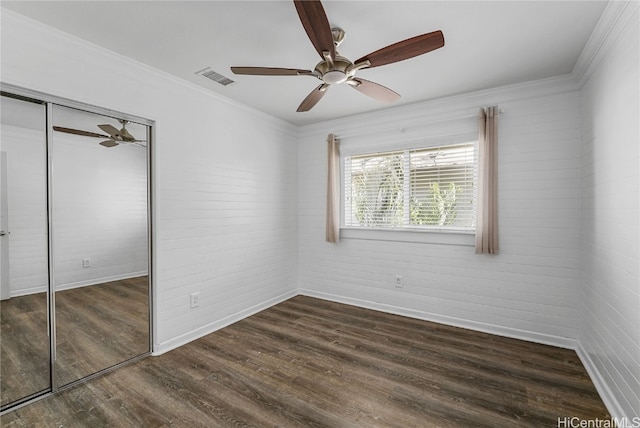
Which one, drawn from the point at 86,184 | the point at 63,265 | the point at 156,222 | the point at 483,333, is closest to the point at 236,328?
the point at 156,222

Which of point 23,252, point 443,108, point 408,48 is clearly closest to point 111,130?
point 23,252

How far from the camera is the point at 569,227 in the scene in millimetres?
2826

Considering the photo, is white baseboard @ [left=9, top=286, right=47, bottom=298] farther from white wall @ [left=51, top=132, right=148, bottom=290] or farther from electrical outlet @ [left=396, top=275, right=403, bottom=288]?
electrical outlet @ [left=396, top=275, right=403, bottom=288]

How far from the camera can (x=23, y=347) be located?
6.87 ft

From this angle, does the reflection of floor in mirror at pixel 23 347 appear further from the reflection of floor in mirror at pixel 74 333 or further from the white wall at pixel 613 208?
the white wall at pixel 613 208

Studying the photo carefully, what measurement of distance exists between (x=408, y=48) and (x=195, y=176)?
2.33m

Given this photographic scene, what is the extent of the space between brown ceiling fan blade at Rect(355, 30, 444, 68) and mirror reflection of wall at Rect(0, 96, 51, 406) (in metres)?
2.36

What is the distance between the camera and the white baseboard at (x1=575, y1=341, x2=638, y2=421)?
6.05 ft

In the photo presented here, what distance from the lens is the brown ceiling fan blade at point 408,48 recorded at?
66.5 inches

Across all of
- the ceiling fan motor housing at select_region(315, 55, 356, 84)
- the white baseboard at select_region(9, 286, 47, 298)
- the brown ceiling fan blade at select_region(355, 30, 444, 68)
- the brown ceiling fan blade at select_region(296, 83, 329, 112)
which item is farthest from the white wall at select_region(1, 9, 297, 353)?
the brown ceiling fan blade at select_region(355, 30, 444, 68)

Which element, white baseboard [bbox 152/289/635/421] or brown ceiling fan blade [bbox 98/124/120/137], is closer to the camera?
white baseboard [bbox 152/289/635/421]

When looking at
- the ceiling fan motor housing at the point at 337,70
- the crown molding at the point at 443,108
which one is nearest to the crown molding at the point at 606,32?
the crown molding at the point at 443,108

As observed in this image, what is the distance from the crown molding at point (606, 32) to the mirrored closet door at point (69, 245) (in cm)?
354

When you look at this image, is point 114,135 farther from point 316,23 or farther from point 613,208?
point 613,208
